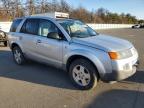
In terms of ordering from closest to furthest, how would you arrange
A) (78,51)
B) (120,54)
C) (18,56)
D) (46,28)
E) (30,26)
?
1. (120,54)
2. (78,51)
3. (46,28)
4. (30,26)
5. (18,56)

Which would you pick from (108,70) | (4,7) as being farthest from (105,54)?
(4,7)

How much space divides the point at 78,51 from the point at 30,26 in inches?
101

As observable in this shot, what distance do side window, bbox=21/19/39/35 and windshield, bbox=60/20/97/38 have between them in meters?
1.02

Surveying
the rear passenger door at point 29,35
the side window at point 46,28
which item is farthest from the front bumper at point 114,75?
the rear passenger door at point 29,35

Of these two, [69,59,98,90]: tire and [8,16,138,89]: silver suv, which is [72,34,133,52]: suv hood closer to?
[8,16,138,89]: silver suv

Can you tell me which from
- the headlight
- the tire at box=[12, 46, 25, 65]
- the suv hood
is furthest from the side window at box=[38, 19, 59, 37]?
the headlight

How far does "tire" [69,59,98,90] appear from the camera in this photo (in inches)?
223

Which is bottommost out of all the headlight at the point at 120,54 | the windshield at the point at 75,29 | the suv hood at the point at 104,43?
the headlight at the point at 120,54

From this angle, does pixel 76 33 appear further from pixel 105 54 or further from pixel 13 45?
pixel 13 45

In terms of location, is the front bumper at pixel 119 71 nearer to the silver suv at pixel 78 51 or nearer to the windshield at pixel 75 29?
the silver suv at pixel 78 51

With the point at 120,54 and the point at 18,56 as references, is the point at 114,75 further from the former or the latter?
the point at 18,56

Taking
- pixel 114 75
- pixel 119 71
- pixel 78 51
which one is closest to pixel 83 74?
pixel 78 51

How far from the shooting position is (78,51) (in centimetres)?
581

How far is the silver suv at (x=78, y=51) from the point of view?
5.46 meters
